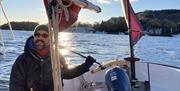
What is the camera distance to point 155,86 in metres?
4.93

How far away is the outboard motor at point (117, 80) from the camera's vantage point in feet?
12.4

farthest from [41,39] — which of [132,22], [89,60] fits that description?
[132,22]

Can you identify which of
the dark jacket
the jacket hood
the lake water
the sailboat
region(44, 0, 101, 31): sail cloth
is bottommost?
the lake water

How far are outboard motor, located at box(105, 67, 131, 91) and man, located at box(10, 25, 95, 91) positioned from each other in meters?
0.62

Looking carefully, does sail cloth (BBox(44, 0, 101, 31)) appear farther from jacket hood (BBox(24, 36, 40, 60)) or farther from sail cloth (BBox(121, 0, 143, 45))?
sail cloth (BBox(121, 0, 143, 45))

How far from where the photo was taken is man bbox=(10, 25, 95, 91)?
11.7 feet

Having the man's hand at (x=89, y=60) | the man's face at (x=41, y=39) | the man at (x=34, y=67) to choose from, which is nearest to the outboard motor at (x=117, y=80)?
the man's hand at (x=89, y=60)

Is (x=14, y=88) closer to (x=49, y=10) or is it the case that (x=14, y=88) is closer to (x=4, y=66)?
(x=49, y=10)

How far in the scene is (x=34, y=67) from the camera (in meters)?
3.64

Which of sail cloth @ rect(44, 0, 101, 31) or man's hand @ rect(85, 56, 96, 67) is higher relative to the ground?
sail cloth @ rect(44, 0, 101, 31)

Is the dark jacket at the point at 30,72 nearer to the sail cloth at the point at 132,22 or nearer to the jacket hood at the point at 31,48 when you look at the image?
the jacket hood at the point at 31,48

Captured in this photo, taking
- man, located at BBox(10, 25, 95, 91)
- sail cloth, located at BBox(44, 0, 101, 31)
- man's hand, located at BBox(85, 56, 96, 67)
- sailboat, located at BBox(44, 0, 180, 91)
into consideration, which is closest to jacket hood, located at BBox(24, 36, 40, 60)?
man, located at BBox(10, 25, 95, 91)

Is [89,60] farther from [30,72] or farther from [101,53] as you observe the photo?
[101,53]

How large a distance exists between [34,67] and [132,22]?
5.77ft
